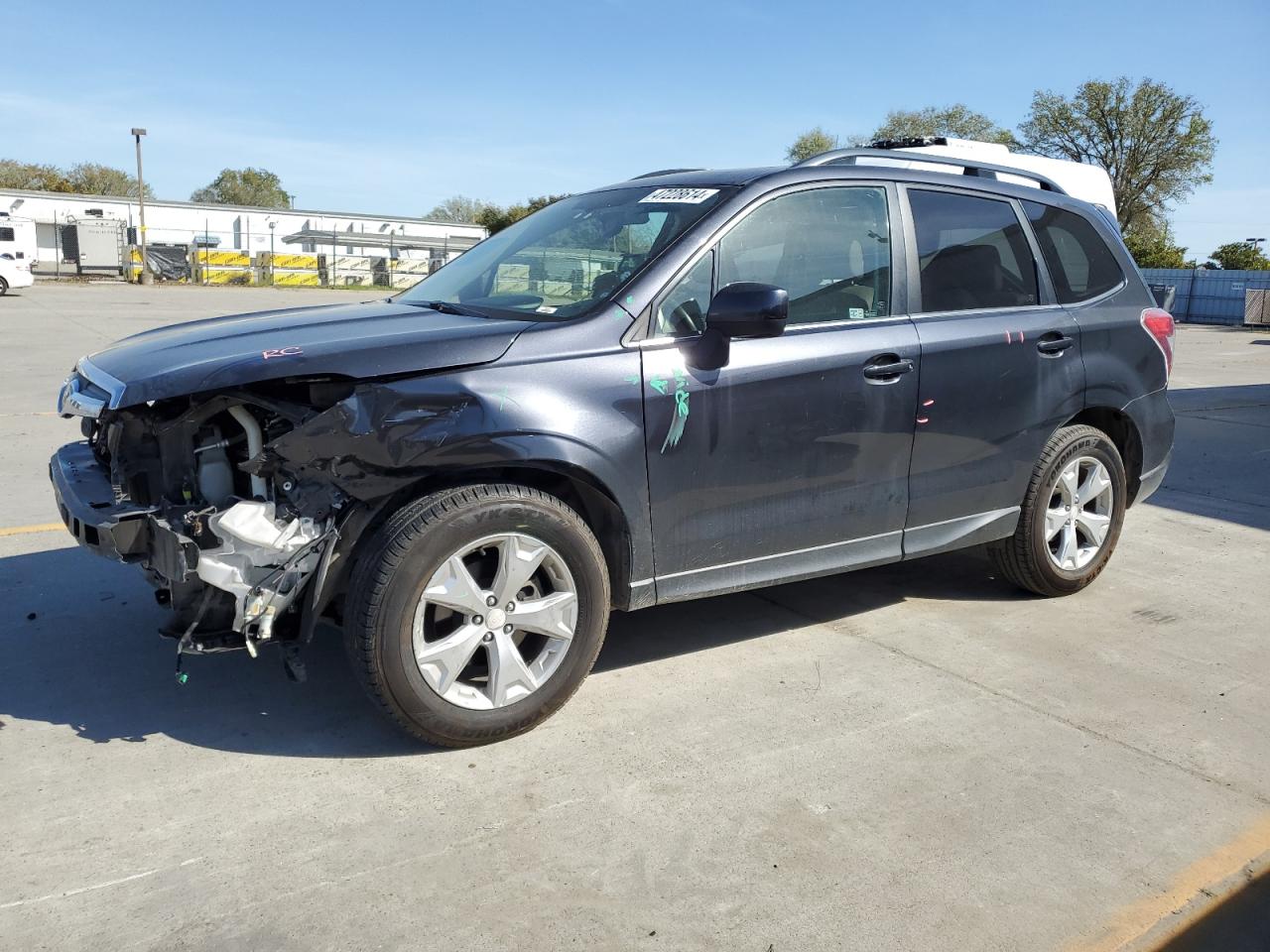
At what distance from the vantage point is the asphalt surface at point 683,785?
2557 millimetres

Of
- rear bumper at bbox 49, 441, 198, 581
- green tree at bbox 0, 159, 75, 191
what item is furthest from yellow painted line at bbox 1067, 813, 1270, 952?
green tree at bbox 0, 159, 75, 191

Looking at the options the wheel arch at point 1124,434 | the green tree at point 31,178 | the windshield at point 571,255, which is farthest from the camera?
the green tree at point 31,178

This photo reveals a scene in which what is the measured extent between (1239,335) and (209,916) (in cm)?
3064

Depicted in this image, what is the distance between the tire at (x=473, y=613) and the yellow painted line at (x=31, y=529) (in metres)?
3.35

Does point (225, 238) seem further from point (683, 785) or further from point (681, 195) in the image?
point (683, 785)

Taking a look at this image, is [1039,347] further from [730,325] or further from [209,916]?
[209,916]

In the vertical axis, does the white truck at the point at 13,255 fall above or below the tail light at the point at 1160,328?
above

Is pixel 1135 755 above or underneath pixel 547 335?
underneath

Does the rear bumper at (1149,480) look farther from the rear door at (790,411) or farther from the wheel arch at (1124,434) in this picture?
the rear door at (790,411)

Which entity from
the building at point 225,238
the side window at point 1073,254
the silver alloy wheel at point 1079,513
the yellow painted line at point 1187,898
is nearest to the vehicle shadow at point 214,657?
the silver alloy wheel at point 1079,513

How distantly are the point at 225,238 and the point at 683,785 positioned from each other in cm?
5797

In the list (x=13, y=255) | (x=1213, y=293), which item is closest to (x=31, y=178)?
(x=13, y=255)

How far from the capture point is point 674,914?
2562mm

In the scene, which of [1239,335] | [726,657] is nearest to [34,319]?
[726,657]
